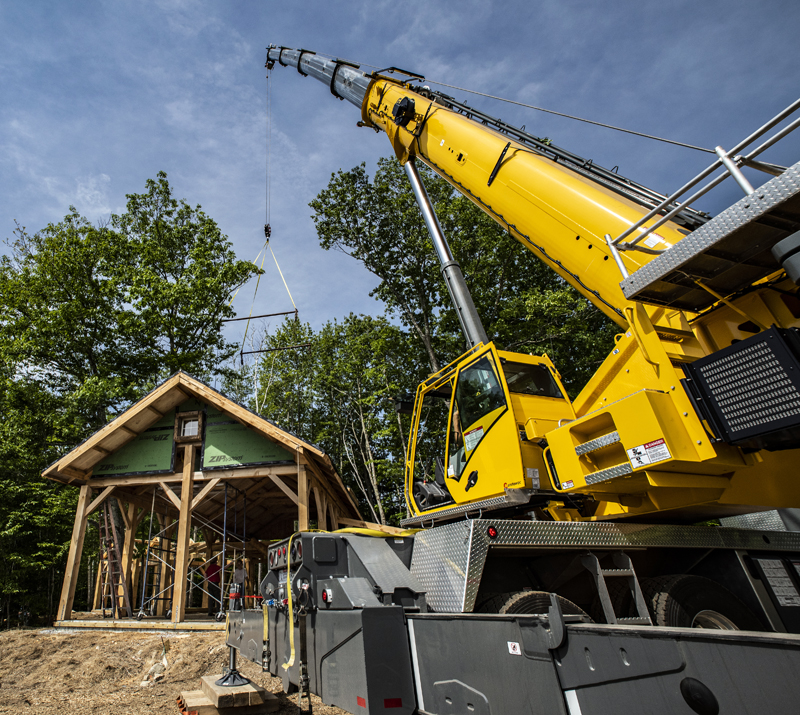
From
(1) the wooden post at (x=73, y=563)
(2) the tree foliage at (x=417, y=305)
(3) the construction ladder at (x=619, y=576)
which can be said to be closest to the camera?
(3) the construction ladder at (x=619, y=576)

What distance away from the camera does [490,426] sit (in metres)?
4.51

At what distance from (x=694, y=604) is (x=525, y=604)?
4.55 feet

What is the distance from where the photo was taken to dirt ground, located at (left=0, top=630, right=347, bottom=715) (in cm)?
662

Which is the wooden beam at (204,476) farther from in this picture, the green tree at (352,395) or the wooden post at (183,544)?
the green tree at (352,395)

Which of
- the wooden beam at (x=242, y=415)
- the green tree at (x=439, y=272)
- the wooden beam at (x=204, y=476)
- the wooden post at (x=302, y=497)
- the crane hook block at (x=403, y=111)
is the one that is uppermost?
the green tree at (x=439, y=272)

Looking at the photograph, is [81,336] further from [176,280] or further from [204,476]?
[204,476]

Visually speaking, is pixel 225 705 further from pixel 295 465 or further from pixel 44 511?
pixel 44 511

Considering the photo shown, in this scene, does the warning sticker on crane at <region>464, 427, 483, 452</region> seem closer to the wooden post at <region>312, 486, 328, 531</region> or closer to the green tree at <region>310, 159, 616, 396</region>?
Result: the wooden post at <region>312, 486, 328, 531</region>

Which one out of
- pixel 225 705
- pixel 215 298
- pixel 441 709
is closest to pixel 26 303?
pixel 215 298

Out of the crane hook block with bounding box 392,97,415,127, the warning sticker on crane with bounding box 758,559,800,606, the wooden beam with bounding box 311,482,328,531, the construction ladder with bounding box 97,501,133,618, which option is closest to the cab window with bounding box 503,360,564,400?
the warning sticker on crane with bounding box 758,559,800,606

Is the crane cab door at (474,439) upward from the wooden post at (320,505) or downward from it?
downward

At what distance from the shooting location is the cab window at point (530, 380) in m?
4.79

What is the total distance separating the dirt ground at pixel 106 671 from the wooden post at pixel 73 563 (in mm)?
1390

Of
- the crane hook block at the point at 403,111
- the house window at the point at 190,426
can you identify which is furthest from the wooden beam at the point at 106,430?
the crane hook block at the point at 403,111
